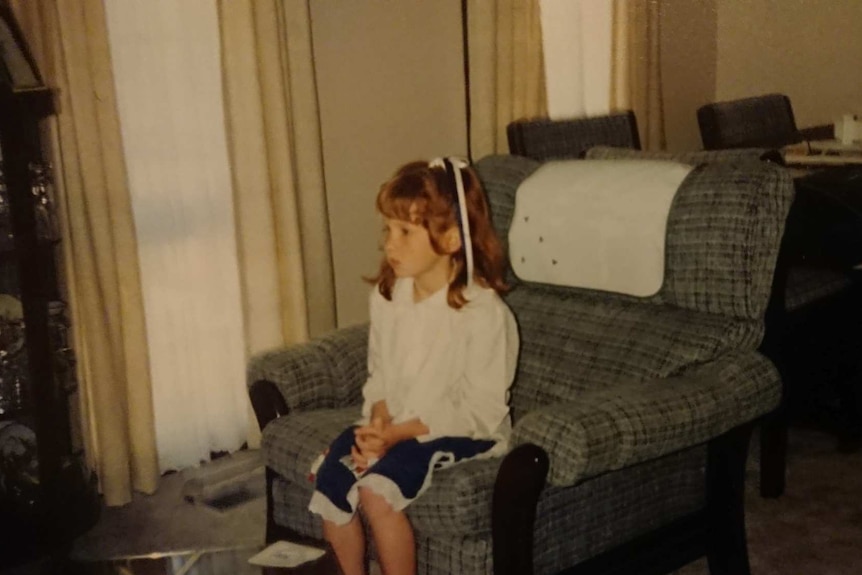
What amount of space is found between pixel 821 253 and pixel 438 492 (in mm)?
Result: 1661

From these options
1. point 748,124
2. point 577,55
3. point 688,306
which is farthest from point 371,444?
point 577,55

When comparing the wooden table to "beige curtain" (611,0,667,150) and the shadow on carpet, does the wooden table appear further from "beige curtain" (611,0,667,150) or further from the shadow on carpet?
the shadow on carpet

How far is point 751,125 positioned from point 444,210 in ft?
6.46

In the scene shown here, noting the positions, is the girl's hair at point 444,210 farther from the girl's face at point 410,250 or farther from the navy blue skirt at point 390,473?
the navy blue skirt at point 390,473

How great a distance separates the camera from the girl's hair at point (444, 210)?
1733mm

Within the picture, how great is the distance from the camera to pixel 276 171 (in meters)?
2.77

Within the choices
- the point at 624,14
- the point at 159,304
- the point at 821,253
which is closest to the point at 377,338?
the point at 159,304

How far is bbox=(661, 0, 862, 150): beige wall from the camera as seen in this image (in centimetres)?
404

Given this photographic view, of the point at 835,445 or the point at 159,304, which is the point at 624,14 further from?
the point at 159,304

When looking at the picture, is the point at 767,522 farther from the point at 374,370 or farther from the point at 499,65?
the point at 499,65

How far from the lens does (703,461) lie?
193cm

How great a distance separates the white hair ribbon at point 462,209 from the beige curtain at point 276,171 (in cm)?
108

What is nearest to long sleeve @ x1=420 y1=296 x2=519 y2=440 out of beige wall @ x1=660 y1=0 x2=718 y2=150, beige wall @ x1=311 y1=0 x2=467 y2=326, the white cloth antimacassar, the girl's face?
the girl's face

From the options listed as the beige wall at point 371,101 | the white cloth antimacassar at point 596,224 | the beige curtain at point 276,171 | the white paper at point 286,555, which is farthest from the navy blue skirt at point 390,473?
the beige wall at point 371,101
